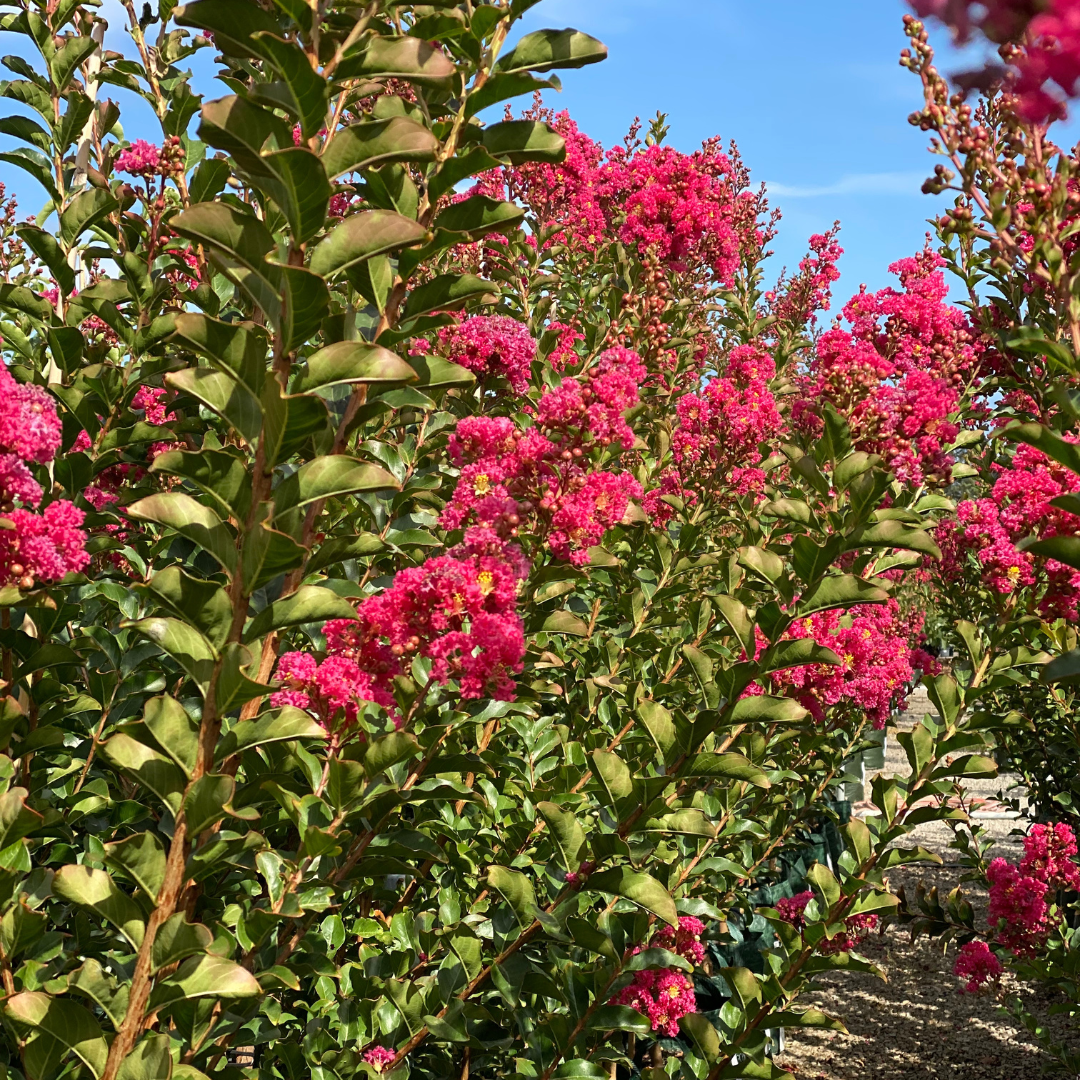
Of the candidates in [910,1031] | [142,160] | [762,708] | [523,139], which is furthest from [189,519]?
[910,1031]

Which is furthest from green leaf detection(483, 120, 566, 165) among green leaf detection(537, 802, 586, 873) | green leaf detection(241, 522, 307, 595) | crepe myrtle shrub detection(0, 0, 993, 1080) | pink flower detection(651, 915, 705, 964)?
pink flower detection(651, 915, 705, 964)

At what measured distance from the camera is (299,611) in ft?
4.21

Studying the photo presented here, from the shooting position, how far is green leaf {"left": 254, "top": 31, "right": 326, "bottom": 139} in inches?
44.3

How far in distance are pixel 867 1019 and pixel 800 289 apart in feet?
12.9

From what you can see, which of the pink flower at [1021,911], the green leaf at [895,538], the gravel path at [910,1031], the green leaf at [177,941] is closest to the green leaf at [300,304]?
the green leaf at [177,941]

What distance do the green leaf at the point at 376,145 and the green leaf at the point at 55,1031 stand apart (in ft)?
3.52

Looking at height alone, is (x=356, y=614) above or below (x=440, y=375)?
below

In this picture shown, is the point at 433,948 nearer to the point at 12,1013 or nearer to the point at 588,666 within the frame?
the point at 12,1013

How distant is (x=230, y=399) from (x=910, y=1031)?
5.10 m

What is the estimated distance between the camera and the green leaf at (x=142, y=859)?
4.03 ft

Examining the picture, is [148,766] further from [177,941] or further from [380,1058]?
[380,1058]

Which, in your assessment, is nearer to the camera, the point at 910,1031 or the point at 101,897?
the point at 101,897

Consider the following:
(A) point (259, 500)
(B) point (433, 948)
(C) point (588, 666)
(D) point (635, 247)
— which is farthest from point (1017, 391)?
(A) point (259, 500)

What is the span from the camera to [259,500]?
1268mm
